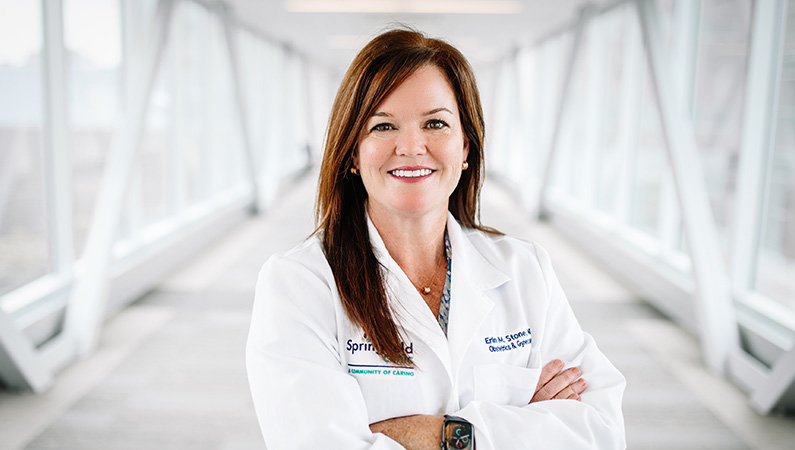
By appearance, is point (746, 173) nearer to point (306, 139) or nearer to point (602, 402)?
point (602, 402)

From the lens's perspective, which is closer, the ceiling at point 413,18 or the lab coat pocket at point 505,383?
the lab coat pocket at point 505,383

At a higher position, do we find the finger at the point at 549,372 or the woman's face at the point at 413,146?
the woman's face at the point at 413,146

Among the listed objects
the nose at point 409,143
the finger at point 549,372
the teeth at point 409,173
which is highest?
the nose at point 409,143

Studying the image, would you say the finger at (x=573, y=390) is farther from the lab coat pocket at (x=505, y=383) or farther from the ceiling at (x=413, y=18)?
the ceiling at (x=413, y=18)

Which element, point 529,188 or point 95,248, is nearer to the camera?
point 95,248

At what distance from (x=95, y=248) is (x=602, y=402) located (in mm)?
4351

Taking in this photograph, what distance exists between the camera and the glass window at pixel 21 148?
4789 mm

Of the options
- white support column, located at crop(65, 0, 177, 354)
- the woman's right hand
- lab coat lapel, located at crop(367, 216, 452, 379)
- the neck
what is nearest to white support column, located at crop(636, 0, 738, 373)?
the woman's right hand

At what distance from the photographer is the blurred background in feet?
13.2

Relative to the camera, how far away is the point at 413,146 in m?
1.70

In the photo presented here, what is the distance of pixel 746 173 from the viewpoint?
5.12 metres

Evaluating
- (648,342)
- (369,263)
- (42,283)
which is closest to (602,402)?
(369,263)

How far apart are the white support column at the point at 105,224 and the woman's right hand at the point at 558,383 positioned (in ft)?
13.0

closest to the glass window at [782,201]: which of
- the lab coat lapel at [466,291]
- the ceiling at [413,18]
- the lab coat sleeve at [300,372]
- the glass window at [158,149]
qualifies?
the ceiling at [413,18]
